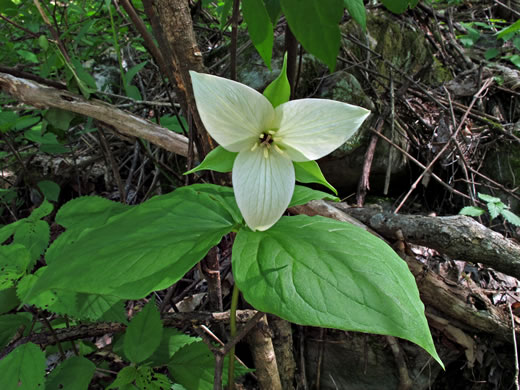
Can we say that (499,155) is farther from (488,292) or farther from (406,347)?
(406,347)

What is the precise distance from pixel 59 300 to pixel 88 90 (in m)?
0.90

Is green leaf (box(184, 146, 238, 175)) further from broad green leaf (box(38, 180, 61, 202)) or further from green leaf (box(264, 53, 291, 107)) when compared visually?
broad green leaf (box(38, 180, 61, 202))

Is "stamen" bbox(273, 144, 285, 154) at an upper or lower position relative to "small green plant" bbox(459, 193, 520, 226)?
upper

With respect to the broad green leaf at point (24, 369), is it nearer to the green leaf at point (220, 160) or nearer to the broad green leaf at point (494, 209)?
the green leaf at point (220, 160)

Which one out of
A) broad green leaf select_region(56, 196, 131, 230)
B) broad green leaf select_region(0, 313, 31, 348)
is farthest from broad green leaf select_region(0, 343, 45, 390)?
broad green leaf select_region(56, 196, 131, 230)

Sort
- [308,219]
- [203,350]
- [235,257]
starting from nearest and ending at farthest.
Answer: [235,257] < [308,219] < [203,350]

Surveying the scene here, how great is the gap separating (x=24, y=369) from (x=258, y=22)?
1016mm

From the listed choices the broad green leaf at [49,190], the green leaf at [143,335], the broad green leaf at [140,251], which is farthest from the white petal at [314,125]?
the broad green leaf at [49,190]

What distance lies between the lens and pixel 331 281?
23.8 inches

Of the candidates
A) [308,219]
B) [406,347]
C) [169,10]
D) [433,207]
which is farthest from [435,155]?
[169,10]

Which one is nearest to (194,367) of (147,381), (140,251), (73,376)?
(147,381)

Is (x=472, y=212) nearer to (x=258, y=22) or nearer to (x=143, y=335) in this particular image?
(x=258, y=22)

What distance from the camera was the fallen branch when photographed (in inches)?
56.3

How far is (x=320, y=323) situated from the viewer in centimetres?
54
